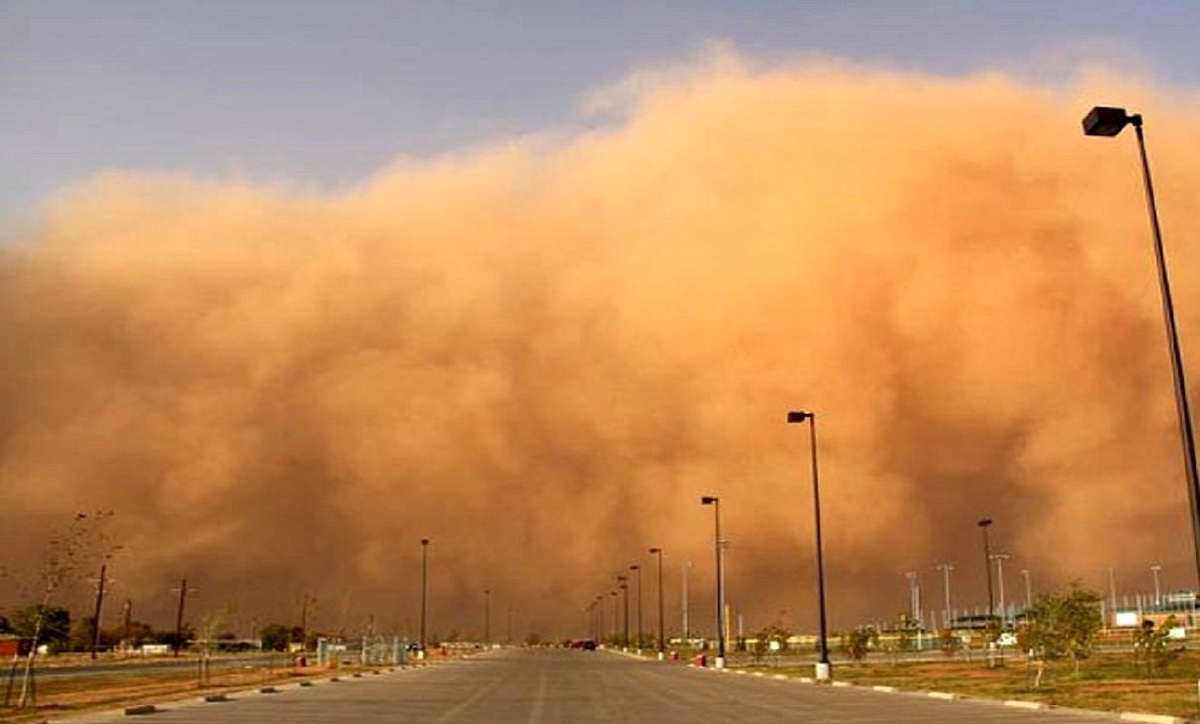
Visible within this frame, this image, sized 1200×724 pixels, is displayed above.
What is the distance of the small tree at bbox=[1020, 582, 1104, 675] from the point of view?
35.2m

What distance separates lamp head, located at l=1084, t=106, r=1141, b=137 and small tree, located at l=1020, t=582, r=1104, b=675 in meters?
18.3

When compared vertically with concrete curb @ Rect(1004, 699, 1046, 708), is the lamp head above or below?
above

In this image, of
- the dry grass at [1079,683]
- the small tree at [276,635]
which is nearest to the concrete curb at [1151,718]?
the dry grass at [1079,683]

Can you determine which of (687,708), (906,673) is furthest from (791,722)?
(906,673)

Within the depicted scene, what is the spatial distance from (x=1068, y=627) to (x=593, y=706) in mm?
16115

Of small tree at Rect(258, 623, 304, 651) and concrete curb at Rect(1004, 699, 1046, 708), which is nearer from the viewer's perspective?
concrete curb at Rect(1004, 699, 1046, 708)

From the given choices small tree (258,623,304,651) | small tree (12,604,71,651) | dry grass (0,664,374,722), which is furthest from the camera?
small tree (258,623,304,651)

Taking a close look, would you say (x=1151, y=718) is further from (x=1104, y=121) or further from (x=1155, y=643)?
(x=1155, y=643)

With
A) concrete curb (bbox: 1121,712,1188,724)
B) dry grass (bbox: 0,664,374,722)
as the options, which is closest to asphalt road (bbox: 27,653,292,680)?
dry grass (bbox: 0,664,374,722)

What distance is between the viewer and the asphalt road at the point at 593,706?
23.9m

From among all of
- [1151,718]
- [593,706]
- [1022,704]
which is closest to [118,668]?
[593,706]

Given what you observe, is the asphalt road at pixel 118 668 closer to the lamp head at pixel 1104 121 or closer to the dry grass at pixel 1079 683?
the dry grass at pixel 1079 683

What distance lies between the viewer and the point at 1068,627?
35.3 metres

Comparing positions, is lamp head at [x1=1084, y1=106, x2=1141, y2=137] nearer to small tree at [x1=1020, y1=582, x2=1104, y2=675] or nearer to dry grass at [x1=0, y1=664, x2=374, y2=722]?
small tree at [x1=1020, y1=582, x2=1104, y2=675]
